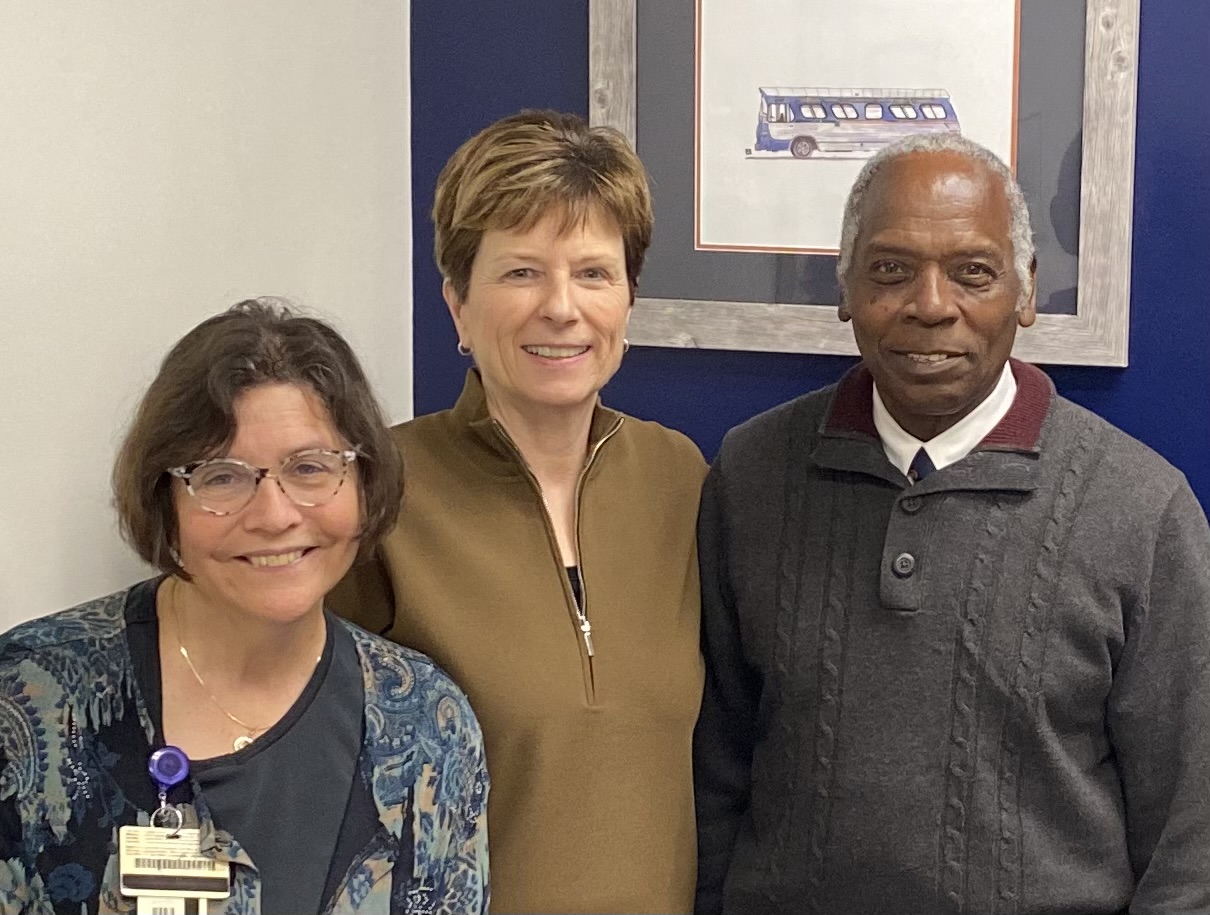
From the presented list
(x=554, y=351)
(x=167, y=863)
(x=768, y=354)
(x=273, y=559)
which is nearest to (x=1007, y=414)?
(x=554, y=351)

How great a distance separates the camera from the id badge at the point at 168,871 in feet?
5.06

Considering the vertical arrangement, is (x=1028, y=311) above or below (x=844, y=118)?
below

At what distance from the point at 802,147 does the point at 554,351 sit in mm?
808

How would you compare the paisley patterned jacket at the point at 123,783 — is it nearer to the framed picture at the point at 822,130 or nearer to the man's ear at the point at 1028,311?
the man's ear at the point at 1028,311

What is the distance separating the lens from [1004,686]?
5.79 ft

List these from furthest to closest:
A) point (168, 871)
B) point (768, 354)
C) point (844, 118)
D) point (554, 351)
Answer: point (768, 354) → point (844, 118) → point (554, 351) → point (168, 871)

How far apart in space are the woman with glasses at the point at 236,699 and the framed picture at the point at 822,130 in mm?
1035

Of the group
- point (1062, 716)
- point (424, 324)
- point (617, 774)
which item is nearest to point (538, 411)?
point (617, 774)

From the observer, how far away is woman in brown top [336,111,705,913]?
1.82 metres

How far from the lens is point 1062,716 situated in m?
1.77

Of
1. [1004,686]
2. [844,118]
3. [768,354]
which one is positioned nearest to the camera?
[1004,686]

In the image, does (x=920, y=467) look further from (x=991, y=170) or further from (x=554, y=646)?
(x=554, y=646)

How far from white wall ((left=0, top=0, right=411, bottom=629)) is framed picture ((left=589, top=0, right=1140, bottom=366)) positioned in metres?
0.53

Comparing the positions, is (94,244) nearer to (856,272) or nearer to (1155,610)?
(856,272)
